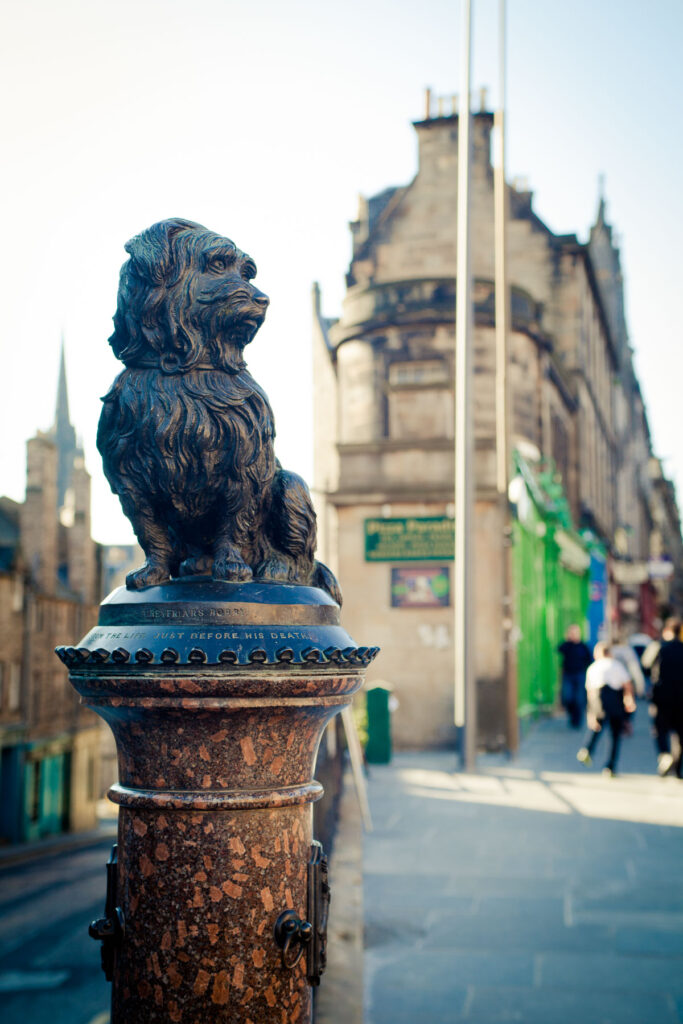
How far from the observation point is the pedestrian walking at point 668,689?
459 inches

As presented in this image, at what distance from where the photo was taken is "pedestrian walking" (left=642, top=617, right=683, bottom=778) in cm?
1166

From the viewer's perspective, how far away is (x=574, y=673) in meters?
18.2

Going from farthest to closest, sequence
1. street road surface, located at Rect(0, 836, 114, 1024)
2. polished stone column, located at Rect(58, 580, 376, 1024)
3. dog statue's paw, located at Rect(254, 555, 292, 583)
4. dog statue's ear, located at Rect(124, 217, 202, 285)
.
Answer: street road surface, located at Rect(0, 836, 114, 1024) → dog statue's paw, located at Rect(254, 555, 292, 583) → dog statue's ear, located at Rect(124, 217, 202, 285) → polished stone column, located at Rect(58, 580, 376, 1024)

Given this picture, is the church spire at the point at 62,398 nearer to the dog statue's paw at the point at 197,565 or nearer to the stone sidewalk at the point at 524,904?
the stone sidewalk at the point at 524,904

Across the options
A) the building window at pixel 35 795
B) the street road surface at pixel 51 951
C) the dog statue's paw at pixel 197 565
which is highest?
the dog statue's paw at pixel 197 565

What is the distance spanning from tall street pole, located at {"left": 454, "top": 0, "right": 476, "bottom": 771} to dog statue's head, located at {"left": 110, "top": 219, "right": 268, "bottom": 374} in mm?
→ 9310

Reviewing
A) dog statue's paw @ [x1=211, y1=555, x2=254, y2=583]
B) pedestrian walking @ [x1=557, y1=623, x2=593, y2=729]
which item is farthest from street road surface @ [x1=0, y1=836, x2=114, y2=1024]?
pedestrian walking @ [x1=557, y1=623, x2=593, y2=729]

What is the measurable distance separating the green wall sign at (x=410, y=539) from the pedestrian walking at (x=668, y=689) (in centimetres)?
414

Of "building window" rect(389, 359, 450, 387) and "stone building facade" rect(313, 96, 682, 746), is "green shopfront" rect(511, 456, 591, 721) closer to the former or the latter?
"stone building facade" rect(313, 96, 682, 746)

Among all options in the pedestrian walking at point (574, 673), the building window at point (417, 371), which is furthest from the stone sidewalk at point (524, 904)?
the building window at point (417, 371)

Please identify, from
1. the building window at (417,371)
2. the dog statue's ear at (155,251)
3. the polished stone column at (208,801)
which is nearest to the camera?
the polished stone column at (208,801)

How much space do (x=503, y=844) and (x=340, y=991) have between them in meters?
3.75

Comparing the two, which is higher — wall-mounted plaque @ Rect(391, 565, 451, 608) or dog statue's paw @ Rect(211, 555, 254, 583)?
wall-mounted plaque @ Rect(391, 565, 451, 608)

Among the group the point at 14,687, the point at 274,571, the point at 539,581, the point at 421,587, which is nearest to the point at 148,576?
the point at 274,571
